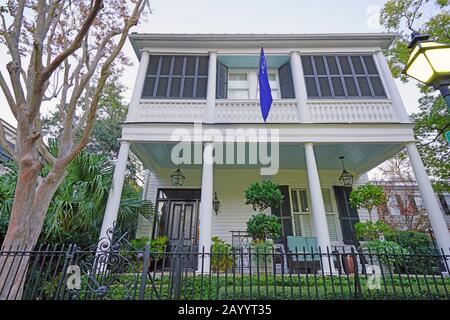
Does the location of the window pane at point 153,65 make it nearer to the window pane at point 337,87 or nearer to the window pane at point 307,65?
the window pane at point 307,65

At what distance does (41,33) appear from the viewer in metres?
4.88

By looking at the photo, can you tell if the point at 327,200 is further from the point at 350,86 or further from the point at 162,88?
the point at 162,88

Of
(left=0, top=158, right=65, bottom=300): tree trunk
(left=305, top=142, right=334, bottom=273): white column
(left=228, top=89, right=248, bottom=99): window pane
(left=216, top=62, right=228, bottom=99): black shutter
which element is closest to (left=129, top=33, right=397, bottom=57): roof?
(left=216, top=62, right=228, bottom=99): black shutter

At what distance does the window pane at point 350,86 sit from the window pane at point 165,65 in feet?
21.5

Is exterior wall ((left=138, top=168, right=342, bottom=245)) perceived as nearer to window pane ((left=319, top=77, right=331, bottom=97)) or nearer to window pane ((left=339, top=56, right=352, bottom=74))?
window pane ((left=319, top=77, right=331, bottom=97))

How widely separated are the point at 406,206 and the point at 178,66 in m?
19.7

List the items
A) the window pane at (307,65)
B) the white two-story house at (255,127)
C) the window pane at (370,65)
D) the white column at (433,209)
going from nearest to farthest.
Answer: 1. the white column at (433,209)
2. the white two-story house at (255,127)
3. the window pane at (370,65)
4. the window pane at (307,65)

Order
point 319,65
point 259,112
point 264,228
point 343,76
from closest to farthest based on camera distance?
point 264,228
point 259,112
point 343,76
point 319,65

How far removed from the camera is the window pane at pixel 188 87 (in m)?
8.24

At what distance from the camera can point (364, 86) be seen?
8180mm

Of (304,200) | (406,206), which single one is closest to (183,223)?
(304,200)

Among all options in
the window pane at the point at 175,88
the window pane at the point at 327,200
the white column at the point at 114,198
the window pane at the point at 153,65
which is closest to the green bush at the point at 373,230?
the window pane at the point at 327,200
